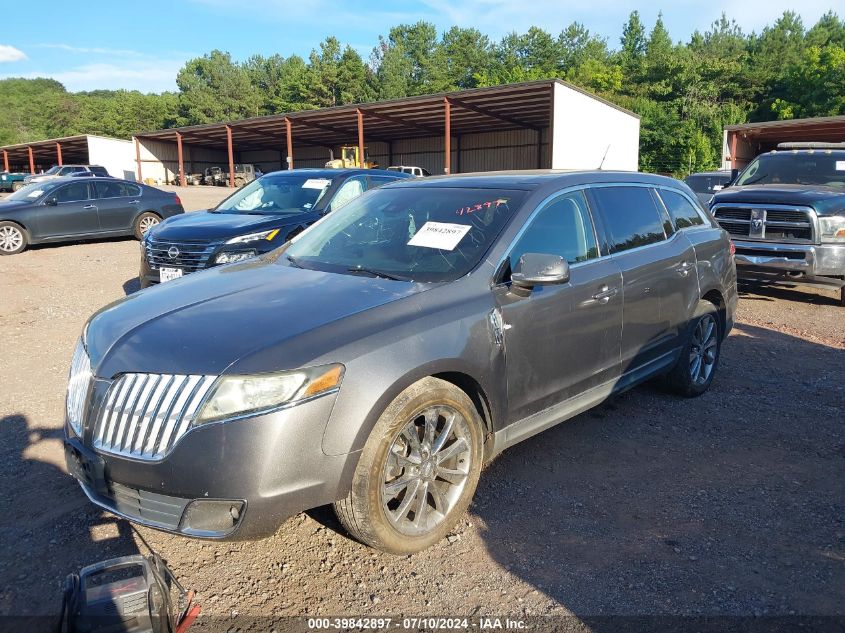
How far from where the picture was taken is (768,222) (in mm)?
8844

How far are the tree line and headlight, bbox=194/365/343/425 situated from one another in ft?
174

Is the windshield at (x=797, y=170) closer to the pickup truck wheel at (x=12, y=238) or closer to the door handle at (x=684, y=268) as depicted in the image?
the door handle at (x=684, y=268)

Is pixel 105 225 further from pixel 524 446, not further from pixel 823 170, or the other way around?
pixel 823 170

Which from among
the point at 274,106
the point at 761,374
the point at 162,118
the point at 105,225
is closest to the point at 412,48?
the point at 274,106

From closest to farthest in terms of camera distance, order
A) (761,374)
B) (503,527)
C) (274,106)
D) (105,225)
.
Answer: (503,527), (761,374), (105,225), (274,106)

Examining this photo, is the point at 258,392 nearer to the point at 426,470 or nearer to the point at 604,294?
the point at 426,470

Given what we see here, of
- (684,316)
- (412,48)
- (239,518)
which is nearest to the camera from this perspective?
(239,518)

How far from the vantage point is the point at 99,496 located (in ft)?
9.30

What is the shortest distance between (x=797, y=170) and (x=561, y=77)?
6776cm

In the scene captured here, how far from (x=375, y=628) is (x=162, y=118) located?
9589 cm

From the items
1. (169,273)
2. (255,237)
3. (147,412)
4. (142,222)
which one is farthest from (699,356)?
(142,222)

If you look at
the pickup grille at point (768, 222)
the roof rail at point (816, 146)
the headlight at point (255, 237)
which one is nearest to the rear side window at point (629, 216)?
the headlight at point (255, 237)

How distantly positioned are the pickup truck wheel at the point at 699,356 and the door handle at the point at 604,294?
125cm

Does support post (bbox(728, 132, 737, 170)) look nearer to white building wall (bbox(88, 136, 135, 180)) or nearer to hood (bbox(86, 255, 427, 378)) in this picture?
hood (bbox(86, 255, 427, 378))
